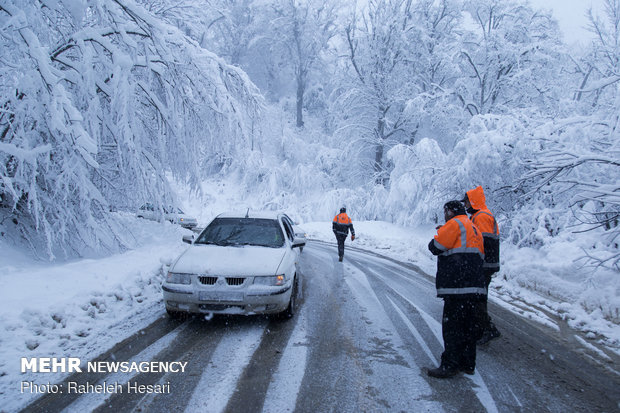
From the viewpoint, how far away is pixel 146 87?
6.78m

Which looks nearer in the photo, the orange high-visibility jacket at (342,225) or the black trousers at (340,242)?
the black trousers at (340,242)

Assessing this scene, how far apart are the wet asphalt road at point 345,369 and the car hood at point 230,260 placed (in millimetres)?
799

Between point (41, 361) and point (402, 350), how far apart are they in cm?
398

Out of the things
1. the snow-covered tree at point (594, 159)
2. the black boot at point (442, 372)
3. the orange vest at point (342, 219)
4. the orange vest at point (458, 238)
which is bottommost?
the black boot at point (442, 372)

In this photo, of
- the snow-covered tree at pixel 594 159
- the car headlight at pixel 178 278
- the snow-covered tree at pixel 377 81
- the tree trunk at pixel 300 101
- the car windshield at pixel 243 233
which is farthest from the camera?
the tree trunk at pixel 300 101

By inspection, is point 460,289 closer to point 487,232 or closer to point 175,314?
point 487,232

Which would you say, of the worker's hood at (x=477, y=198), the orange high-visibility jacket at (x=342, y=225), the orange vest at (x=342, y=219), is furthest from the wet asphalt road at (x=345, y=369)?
the orange vest at (x=342, y=219)

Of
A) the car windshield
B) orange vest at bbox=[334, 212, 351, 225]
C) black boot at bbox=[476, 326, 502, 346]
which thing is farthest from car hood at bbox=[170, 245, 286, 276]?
orange vest at bbox=[334, 212, 351, 225]

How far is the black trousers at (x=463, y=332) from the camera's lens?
358 cm

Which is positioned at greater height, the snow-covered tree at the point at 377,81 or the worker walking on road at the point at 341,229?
the snow-covered tree at the point at 377,81

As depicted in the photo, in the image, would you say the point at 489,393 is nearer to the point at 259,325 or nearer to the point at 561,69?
→ the point at 259,325

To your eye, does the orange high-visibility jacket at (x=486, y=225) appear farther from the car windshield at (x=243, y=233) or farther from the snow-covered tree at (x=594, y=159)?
the car windshield at (x=243, y=233)

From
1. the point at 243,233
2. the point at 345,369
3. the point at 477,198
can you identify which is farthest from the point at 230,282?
the point at 477,198

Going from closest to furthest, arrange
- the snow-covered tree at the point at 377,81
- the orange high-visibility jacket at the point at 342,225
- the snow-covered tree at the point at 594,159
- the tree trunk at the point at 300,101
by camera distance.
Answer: the snow-covered tree at the point at 594,159
the orange high-visibility jacket at the point at 342,225
the snow-covered tree at the point at 377,81
the tree trunk at the point at 300,101
